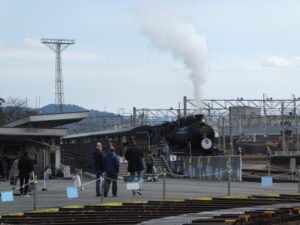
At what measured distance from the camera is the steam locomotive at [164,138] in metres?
37.0

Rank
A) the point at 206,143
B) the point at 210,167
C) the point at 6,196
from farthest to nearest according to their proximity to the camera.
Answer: the point at 206,143 → the point at 210,167 → the point at 6,196

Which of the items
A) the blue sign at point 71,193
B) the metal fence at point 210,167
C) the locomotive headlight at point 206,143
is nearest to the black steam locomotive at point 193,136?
the locomotive headlight at point 206,143

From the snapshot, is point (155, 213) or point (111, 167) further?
point (111, 167)

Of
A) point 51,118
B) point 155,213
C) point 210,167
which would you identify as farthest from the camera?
point 51,118

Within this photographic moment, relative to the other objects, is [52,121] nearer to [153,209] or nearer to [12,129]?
[12,129]

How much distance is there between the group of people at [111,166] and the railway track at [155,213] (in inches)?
125

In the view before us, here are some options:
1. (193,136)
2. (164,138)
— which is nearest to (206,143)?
(193,136)

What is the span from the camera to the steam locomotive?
121 ft

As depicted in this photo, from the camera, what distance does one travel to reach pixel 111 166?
21.3 metres

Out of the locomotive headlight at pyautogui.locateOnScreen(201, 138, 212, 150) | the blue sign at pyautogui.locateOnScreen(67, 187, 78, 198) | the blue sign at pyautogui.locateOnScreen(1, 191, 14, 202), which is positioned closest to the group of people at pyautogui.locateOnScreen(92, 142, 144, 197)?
the blue sign at pyautogui.locateOnScreen(67, 187, 78, 198)

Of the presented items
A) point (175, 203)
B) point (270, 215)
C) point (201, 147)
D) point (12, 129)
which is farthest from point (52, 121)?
point (270, 215)

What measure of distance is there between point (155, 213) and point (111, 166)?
18.7 ft

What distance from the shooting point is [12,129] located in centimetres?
3400

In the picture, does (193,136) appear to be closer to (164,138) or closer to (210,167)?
(210,167)
